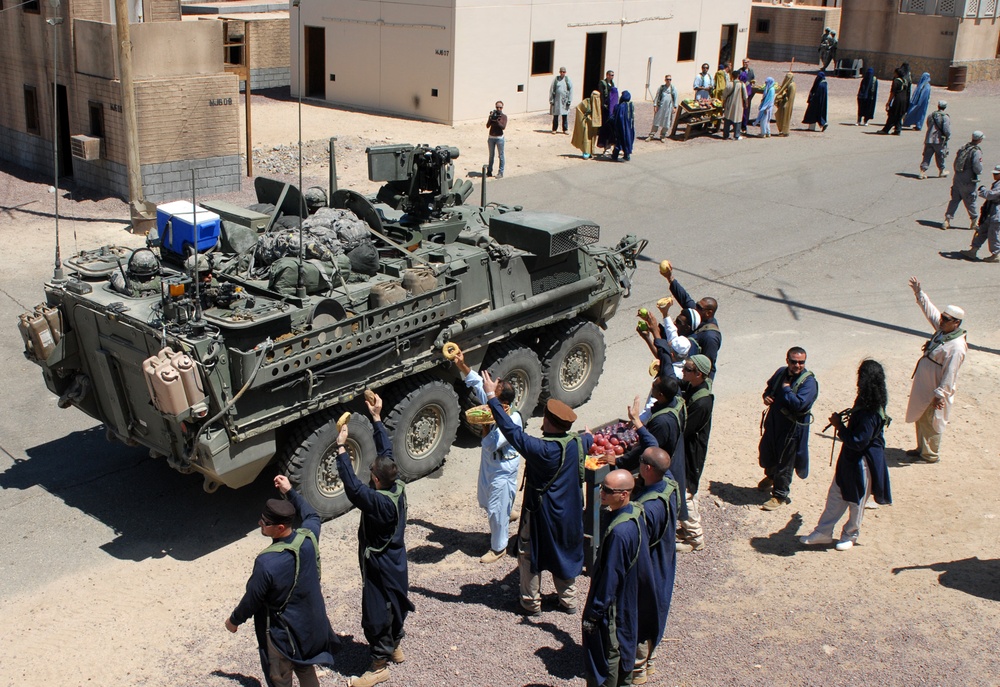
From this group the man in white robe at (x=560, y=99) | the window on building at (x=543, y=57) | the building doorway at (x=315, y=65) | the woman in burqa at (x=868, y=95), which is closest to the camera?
the man in white robe at (x=560, y=99)

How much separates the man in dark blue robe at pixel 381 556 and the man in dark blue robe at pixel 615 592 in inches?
46.1

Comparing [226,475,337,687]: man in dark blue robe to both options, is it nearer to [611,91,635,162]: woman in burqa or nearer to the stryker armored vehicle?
the stryker armored vehicle

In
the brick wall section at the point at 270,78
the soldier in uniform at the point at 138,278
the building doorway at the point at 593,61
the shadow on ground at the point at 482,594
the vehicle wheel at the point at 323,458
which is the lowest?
the shadow on ground at the point at 482,594

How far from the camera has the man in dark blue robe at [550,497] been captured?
6.48 metres

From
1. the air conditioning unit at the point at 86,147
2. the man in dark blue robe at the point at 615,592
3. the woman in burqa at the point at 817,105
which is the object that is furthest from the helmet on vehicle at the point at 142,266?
the woman in burqa at the point at 817,105

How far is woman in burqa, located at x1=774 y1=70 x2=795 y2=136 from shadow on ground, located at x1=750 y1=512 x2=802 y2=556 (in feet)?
55.7

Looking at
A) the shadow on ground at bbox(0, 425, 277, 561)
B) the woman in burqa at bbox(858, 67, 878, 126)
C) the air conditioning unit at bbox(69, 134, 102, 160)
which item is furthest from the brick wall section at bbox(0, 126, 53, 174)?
the woman in burqa at bbox(858, 67, 878, 126)

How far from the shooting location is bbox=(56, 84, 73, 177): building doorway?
1750 cm

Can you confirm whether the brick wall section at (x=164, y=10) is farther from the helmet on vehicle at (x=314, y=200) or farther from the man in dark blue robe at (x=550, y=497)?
the man in dark blue robe at (x=550, y=497)

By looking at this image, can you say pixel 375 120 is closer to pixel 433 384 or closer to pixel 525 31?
pixel 525 31

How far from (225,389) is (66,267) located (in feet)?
6.66

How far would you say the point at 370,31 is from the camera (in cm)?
2408

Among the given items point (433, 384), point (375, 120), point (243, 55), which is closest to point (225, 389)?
point (433, 384)

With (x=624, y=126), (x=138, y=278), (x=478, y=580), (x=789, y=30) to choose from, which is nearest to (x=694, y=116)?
(x=624, y=126)
